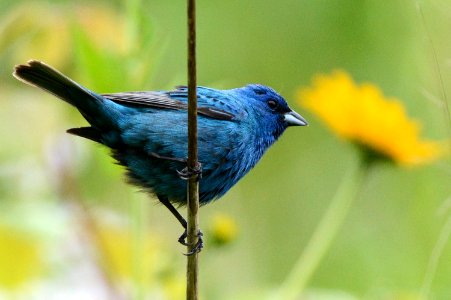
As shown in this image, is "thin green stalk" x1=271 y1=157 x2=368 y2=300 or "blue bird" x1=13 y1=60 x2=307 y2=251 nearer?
"thin green stalk" x1=271 y1=157 x2=368 y2=300

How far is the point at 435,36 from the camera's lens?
2965 millimetres

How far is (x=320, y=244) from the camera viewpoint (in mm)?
3459

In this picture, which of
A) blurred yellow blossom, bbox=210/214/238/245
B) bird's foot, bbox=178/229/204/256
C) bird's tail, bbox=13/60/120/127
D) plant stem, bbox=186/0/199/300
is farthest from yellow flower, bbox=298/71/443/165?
plant stem, bbox=186/0/199/300

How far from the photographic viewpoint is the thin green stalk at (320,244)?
326cm

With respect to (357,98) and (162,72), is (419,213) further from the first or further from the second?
(162,72)

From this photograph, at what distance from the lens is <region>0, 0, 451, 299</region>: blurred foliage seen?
3377 millimetres

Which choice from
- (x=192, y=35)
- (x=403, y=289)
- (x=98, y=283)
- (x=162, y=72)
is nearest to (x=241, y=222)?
(x=162, y=72)

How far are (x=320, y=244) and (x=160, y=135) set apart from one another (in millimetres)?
740

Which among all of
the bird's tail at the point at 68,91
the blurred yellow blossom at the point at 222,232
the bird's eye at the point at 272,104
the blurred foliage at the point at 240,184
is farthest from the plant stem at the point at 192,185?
the bird's eye at the point at 272,104

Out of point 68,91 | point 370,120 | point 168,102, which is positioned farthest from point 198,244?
point 370,120

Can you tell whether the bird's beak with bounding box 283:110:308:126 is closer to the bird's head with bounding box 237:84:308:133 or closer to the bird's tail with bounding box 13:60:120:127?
the bird's head with bounding box 237:84:308:133

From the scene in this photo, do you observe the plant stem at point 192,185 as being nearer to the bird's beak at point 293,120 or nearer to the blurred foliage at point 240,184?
the blurred foliage at point 240,184

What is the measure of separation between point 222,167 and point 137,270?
53 centimetres

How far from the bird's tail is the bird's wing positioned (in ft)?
0.23
